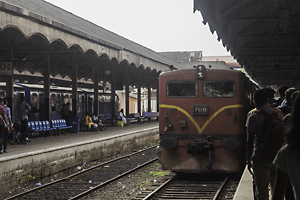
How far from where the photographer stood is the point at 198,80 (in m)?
11.0

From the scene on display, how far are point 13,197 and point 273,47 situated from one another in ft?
32.7

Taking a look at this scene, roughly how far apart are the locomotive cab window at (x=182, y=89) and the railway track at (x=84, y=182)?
8.57 feet

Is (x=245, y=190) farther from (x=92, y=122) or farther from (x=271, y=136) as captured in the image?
(x=92, y=122)

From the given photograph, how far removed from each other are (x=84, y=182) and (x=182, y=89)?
3.31 meters

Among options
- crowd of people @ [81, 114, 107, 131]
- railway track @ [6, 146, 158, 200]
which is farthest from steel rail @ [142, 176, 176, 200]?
crowd of people @ [81, 114, 107, 131]

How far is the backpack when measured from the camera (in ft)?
17.8

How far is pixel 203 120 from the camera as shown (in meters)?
10.7

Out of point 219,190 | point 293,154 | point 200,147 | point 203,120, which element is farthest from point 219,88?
point 293,154

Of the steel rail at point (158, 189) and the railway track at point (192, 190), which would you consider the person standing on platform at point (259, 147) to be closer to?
the railway track at point (192, 190)

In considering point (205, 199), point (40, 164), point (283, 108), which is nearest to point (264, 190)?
point (283, 108)

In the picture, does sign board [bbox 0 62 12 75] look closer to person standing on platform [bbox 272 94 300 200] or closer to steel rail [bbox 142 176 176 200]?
steel rail [bbox 142 176 176 200]

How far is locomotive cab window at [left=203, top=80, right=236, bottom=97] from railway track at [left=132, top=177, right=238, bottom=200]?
6.74ft

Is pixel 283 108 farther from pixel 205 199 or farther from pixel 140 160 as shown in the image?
pixel 140 160

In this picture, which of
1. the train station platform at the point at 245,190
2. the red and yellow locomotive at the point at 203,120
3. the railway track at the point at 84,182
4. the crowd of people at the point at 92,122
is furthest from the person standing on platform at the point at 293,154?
the crowd of people at the point at 92,122
